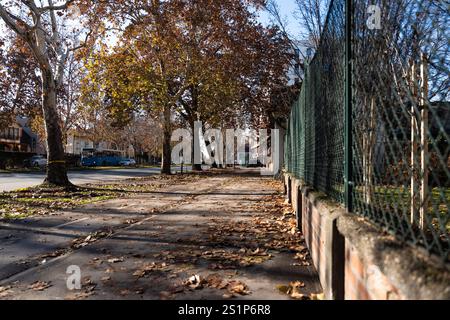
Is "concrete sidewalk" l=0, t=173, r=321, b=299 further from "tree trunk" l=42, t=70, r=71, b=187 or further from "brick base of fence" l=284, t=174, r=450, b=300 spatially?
"tree trunk" l=42, t=70, r=71, b=187

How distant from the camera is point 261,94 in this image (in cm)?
2444

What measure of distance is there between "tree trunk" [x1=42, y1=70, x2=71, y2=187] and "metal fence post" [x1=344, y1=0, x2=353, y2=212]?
12.5 metres

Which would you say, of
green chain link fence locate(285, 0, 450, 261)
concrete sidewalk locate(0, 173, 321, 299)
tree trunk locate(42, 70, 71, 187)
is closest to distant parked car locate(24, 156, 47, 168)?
tree trunk locate(42, 70, 71, 187)

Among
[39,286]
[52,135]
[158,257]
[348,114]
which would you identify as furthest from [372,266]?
[52,135]

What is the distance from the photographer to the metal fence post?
3191mm

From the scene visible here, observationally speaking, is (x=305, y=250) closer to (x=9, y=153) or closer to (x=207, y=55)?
(x=207, y=55)

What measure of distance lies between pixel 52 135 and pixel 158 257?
1075 centimetres

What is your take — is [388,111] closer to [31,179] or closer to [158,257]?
[158,257]

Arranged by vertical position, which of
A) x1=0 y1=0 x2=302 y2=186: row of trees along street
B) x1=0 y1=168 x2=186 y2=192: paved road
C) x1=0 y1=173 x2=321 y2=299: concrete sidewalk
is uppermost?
x1=0 y1=0 x2=302 y2=186: row of trees along street

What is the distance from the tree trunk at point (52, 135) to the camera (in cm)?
1387

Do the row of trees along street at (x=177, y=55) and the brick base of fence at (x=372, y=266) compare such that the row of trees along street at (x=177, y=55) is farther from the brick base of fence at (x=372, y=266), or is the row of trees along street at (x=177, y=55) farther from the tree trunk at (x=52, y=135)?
the brick base of fence at (x=372, y=266)

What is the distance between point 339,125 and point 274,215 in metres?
5.02

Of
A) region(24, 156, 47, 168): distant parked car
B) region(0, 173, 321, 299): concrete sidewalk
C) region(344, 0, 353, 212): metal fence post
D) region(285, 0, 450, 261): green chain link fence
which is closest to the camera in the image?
region(285, 0, 450, 261): green chain link fence
